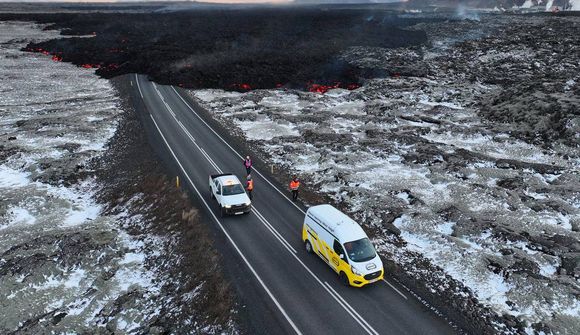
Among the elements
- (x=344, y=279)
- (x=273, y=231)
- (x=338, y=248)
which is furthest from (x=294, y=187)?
(x=344, y=279)

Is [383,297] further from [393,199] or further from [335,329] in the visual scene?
[393,199]

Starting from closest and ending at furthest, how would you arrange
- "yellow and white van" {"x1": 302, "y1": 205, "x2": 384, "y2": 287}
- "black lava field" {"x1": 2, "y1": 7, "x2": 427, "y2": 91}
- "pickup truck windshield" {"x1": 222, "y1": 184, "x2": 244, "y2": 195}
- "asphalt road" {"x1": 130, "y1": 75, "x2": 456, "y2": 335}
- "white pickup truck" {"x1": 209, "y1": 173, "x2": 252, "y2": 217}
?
"asphalt road" {"x1": 130, "y1": 75, "x2": 456, "y2": 335}, "yellow and white van" {"x1": 302, "y1": 205, "x2": 384, "y2": 287}, "white pickup truck" {"x1": 209, "y1": 173, "x2": 252, "y2": 217}, "pickup truck windshield" {"x1": 222, "y1": 184, "x2": 244, "y2": 195}, "black lava field" {"x1": 2, "y1": 7, "x2": 427, "y2": 91}

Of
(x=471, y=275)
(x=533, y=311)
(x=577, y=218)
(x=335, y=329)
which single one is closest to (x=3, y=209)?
(x=335, y=329)

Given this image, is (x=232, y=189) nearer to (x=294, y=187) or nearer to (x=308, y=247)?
(x=294, y=187)

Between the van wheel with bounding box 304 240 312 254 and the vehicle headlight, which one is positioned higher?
the vehicle headlight

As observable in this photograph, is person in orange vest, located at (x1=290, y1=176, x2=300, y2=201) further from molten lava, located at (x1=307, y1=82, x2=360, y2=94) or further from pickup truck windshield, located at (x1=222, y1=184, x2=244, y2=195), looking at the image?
molten lava, located at (x1=307, y1=82, x2=360, y2=94)

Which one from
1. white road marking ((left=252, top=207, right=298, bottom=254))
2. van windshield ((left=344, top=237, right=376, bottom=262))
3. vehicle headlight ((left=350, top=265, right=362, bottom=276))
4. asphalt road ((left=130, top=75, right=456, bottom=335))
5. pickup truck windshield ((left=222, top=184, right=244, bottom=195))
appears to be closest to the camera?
asphalt road ((left=130, top=75, right=456, bottom=335))

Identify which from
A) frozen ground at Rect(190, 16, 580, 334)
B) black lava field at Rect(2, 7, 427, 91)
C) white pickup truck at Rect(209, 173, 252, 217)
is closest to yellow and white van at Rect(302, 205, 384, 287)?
frozen ground at Rect(190, 16, 580, 334)
